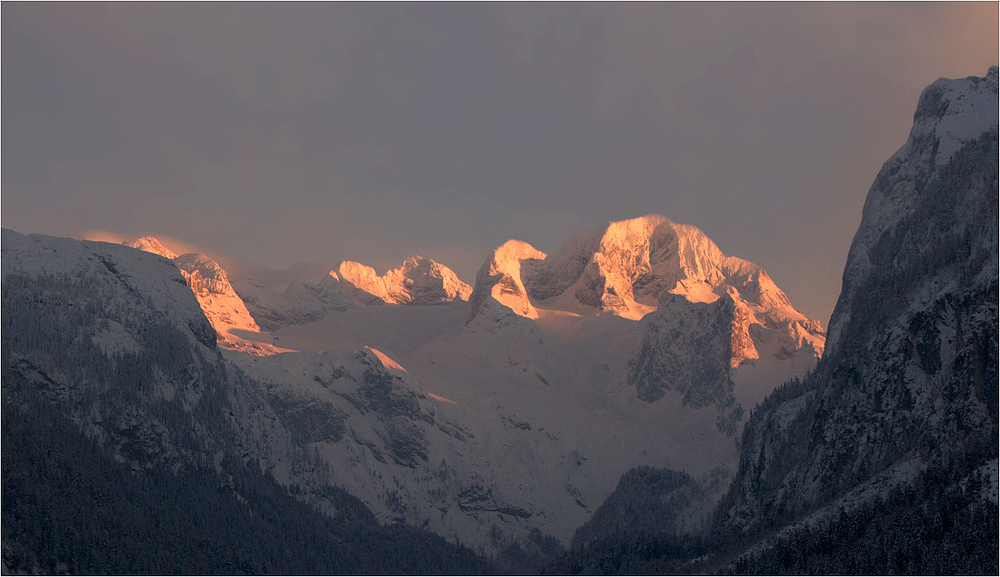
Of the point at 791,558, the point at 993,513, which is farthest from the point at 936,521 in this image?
the point at 791,558

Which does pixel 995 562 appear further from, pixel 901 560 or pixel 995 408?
pixel 995 408

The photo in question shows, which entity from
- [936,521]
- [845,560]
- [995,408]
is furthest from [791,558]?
[995,408]

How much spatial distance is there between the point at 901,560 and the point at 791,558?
75.6 feet

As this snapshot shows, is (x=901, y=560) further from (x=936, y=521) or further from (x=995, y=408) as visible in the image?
(x=995, y=408)

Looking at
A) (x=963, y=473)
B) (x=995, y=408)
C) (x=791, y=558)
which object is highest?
(x=995, y=408)

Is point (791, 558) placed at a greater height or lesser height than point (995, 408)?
lesser

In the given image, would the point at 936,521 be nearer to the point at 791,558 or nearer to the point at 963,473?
the point at 963,473

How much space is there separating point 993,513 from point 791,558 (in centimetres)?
3586

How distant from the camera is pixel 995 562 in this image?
172500 millimetres

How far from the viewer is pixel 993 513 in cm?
17875

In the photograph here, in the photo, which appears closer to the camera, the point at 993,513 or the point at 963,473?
the point at 993,513

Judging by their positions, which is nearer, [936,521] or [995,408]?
[936,521]

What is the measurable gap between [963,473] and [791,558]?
32.6 m

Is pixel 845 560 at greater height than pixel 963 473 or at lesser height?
lesser
